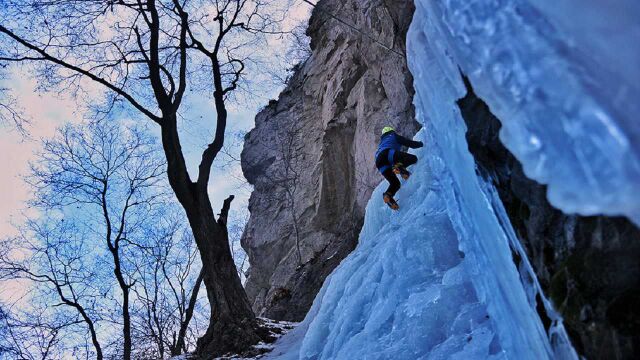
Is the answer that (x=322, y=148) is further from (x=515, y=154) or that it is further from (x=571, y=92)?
(x=571, y=92)

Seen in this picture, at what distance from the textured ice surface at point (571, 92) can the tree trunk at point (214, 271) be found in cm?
510

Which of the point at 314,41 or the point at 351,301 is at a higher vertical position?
the point at 314,41

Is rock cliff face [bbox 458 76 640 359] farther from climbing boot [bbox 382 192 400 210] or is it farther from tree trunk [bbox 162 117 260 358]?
tree trunk [bbox 162 117 260 358]

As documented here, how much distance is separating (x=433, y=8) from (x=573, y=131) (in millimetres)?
1072

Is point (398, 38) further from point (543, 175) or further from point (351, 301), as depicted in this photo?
point (543, 175)

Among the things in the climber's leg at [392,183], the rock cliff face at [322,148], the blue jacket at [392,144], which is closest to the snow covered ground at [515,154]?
the climber's leg at [392,183]

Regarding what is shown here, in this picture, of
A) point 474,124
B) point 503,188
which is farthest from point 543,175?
point 474,124

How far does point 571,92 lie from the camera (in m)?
1.21

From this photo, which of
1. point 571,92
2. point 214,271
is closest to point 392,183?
point 214,271

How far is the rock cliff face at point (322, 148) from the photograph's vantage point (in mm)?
11234

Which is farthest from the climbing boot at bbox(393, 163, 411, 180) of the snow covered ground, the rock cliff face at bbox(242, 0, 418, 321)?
the rock cliff face at bbox(242, 0, 418, 321)

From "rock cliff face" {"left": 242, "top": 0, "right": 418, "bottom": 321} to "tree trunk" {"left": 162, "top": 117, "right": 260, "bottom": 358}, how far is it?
4.16m

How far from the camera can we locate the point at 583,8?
1238 mm

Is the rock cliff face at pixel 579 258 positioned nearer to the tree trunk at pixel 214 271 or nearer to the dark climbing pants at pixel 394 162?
the dark climbing pants at pixel 394 162
